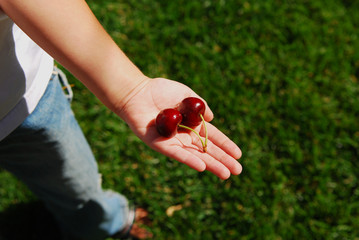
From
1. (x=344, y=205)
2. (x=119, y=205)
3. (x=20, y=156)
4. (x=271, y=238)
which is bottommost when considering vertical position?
(x=344, y=205)

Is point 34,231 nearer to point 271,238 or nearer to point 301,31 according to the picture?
point 271,238

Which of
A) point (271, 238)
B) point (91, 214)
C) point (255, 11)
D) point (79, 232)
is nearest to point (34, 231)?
point (79, 232)

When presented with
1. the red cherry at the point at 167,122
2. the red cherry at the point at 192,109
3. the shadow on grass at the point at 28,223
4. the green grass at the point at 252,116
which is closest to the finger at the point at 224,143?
the red cherry at the point at 192,109

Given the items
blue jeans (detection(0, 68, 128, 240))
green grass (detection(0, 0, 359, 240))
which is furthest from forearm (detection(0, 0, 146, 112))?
green grass (detection(0, 0, 359, 240))

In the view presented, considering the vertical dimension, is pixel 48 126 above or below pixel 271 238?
above

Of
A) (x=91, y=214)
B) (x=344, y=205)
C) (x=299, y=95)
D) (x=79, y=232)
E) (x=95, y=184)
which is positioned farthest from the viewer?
(x=299, y=95)

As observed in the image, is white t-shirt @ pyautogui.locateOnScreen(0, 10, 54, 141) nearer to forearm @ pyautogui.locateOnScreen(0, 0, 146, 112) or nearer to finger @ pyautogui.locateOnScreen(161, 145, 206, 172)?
forearm @ pyautogui.locateOnScreen(0, 0, 146, 112)

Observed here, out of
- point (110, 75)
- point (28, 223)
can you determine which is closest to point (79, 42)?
point (110, 75)
